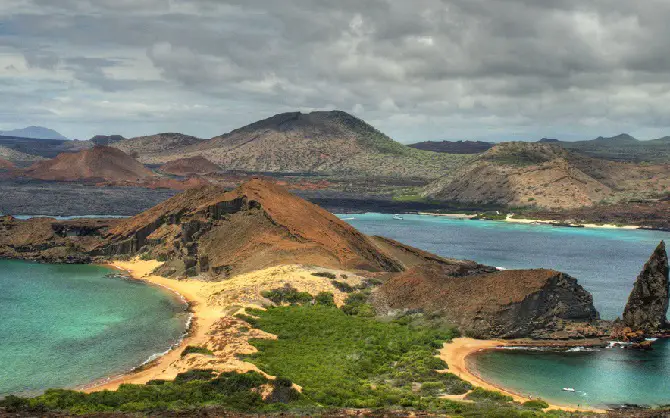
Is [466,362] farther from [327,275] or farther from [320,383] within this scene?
[327,275]

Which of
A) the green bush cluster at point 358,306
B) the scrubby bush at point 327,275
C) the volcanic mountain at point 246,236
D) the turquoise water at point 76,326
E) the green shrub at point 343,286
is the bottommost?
the turquoise water at point 76,326

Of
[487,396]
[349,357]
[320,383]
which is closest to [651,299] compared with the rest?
[487,396]

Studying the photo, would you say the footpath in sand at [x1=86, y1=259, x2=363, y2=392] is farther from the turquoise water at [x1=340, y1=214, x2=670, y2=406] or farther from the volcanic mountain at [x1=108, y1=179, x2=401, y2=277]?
the turquoise water at [x1=340, y1=214, x2=670, y2=406]

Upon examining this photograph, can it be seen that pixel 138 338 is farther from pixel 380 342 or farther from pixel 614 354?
pixel 614 354

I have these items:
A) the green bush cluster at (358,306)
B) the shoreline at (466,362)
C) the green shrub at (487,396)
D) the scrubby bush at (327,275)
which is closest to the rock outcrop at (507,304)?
the green bush cluster at (358,306)

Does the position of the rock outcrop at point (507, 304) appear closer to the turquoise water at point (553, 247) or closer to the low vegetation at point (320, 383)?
the low vegetation at point (320, 383)

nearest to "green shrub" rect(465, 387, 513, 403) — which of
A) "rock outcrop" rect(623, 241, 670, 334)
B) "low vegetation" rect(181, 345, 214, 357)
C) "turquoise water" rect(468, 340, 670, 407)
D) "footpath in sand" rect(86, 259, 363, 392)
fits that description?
"turquoise water" rect(468, 340, 670, 407)
